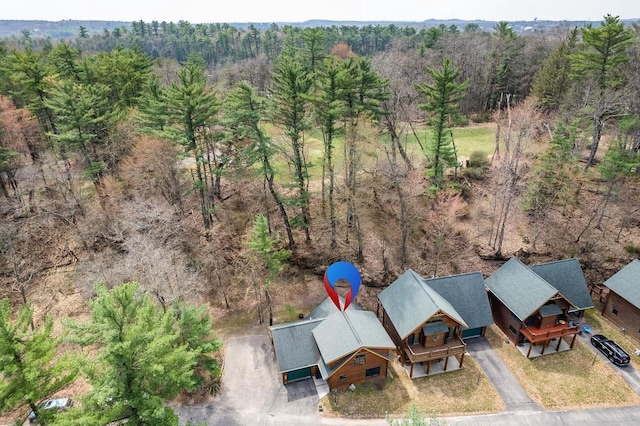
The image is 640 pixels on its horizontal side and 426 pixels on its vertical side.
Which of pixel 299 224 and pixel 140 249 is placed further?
pixel 299 224

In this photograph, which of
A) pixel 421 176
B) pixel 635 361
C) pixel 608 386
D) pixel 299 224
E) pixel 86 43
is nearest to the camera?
pixel 608 386

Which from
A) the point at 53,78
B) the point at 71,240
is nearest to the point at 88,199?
the point at 71,240

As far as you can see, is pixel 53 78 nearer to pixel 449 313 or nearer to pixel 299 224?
pixel 299 224

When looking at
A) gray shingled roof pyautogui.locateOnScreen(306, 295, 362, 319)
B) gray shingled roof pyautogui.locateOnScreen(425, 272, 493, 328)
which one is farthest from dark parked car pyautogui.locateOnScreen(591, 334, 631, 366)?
gray shingled roof pyautogui.locateOnScreen(306, 295, 362, 319)

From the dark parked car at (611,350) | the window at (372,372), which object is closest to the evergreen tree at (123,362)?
the window at (372,372)

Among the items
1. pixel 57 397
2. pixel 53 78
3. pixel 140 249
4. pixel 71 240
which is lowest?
pixel 57 397

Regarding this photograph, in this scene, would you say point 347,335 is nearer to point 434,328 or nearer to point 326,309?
point 326,309

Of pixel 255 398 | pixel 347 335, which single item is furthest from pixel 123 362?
pixel 347 335
